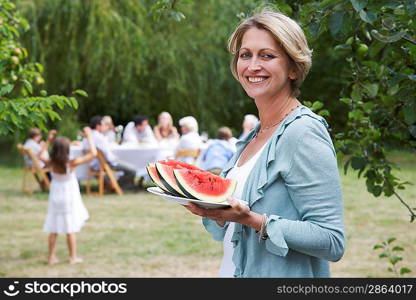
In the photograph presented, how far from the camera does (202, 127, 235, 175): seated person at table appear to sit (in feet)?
35.2

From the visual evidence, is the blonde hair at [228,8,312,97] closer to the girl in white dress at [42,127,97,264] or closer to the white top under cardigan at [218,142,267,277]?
the white top under cardigan at [218,142,267,277]

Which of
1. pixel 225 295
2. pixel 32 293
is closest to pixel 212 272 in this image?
pixel 32 293

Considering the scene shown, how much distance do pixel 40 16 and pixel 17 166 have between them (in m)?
4.34

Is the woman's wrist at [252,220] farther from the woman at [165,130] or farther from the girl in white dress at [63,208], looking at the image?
the woman at [165,130]

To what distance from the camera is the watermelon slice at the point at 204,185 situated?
2.04 metres

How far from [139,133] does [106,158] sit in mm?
1191

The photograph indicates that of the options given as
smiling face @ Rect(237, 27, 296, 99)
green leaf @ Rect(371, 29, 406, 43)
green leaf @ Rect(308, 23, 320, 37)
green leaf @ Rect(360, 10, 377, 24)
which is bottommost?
smiling face @ Rect(237, 27, 296, 99)

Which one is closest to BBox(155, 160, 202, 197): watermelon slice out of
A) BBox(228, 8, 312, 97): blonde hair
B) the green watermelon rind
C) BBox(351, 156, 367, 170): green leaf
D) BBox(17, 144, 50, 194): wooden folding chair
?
the green watermelon rind

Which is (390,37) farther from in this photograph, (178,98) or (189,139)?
(178,98)

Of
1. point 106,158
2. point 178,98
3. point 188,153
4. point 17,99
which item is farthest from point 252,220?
point 178,98

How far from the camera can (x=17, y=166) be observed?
19.2 m

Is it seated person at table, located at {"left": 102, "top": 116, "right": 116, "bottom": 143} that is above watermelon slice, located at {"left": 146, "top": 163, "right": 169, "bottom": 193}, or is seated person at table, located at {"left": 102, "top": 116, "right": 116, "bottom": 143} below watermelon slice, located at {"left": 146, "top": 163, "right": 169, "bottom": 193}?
below

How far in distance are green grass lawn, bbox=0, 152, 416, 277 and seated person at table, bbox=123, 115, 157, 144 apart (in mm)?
1072

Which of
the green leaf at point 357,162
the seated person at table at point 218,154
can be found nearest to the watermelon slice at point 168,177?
the green leaf at point 357,162
